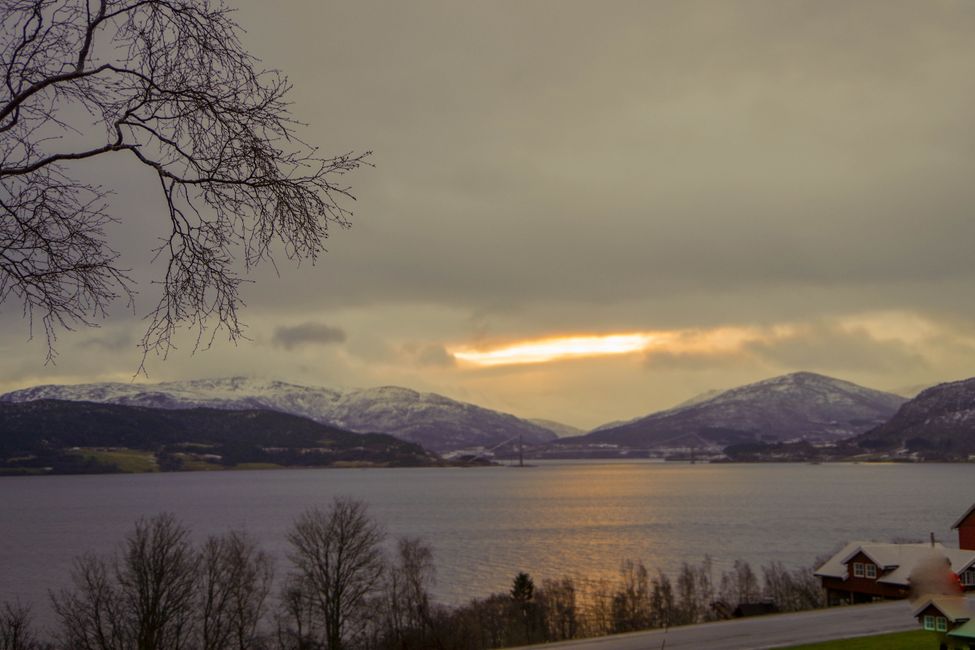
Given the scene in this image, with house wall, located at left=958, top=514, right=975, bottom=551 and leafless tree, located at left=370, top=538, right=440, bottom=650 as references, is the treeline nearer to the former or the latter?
leafless tree, located at left=370, top=538, right=440, bottom=650

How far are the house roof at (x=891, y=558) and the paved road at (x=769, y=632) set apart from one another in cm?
1545

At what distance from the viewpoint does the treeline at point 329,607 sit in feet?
147

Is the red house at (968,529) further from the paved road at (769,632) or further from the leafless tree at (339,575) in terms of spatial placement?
the leafless tree at (339,575)

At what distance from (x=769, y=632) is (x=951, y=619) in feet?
43.9

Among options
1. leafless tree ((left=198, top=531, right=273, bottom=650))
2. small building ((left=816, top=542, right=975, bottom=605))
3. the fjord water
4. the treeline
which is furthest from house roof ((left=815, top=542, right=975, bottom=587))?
leafless tree ((left=198, top=531, right=273, bottom=650))

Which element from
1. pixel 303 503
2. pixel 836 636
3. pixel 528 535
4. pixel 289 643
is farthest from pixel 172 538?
pixel 303 503

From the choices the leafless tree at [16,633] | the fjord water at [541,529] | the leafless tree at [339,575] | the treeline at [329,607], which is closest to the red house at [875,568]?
the treeline at [329,607]

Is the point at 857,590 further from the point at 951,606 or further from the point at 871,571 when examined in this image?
the point at 951,606

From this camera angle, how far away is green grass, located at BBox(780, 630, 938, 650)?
16.8 meters

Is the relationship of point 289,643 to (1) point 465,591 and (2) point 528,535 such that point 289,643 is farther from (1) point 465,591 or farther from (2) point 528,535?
(2) point 528,535

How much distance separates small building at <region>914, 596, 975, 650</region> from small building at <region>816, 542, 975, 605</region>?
110 ft

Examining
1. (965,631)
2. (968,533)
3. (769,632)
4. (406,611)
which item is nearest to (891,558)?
(968,533)

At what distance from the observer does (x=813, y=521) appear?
136 metres

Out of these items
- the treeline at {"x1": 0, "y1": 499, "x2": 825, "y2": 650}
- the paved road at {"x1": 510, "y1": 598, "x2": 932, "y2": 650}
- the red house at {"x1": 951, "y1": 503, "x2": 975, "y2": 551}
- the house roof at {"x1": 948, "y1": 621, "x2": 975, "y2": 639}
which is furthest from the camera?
the treeline at {"x1": 0, "y1": 499, "x2": 825, "y2": 650}
